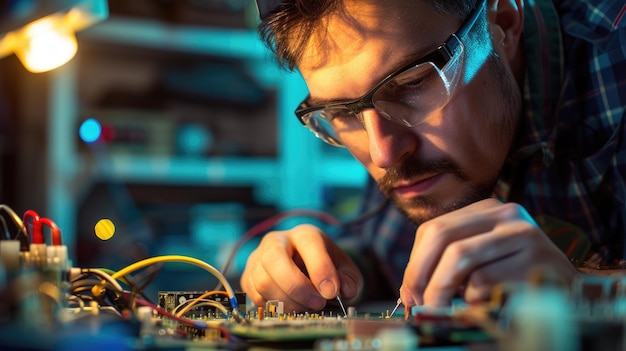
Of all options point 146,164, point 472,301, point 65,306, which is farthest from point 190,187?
point 472,301

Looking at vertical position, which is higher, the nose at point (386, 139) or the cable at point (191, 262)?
the nose at point (386, 139)

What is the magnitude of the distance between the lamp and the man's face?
1.56ft

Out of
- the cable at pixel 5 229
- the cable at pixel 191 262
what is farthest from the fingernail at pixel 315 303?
the cable at pixel 5 229

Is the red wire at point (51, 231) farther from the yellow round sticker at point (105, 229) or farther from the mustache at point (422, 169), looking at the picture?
the yellow round sticker at point (105, 229)

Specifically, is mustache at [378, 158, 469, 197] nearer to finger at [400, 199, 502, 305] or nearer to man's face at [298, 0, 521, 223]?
man's face at [298, 0, 521, 223]

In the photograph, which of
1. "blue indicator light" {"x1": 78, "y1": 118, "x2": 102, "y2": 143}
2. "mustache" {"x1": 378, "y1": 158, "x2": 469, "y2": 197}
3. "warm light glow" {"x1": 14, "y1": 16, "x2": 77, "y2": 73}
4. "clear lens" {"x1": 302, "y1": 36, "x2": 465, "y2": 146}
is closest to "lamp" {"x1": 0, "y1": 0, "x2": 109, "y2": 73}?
"warm light glow" {"x1": 14, "y1": 16, "x2": 77, "y2": 73}

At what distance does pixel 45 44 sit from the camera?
4.99 feet

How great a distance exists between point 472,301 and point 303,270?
591 mm

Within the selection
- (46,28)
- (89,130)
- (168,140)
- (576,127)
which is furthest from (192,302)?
(168,140)

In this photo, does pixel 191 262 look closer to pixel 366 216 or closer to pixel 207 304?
pixel 207 304

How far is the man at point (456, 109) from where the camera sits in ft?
3.85

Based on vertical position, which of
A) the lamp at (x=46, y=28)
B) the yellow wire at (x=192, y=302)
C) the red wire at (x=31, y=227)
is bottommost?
the yellow wire at (x=192, y=302)

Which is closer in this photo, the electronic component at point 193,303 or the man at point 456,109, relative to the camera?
the electronic component at point 193,303

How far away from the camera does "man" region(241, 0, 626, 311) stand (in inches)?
46.2
